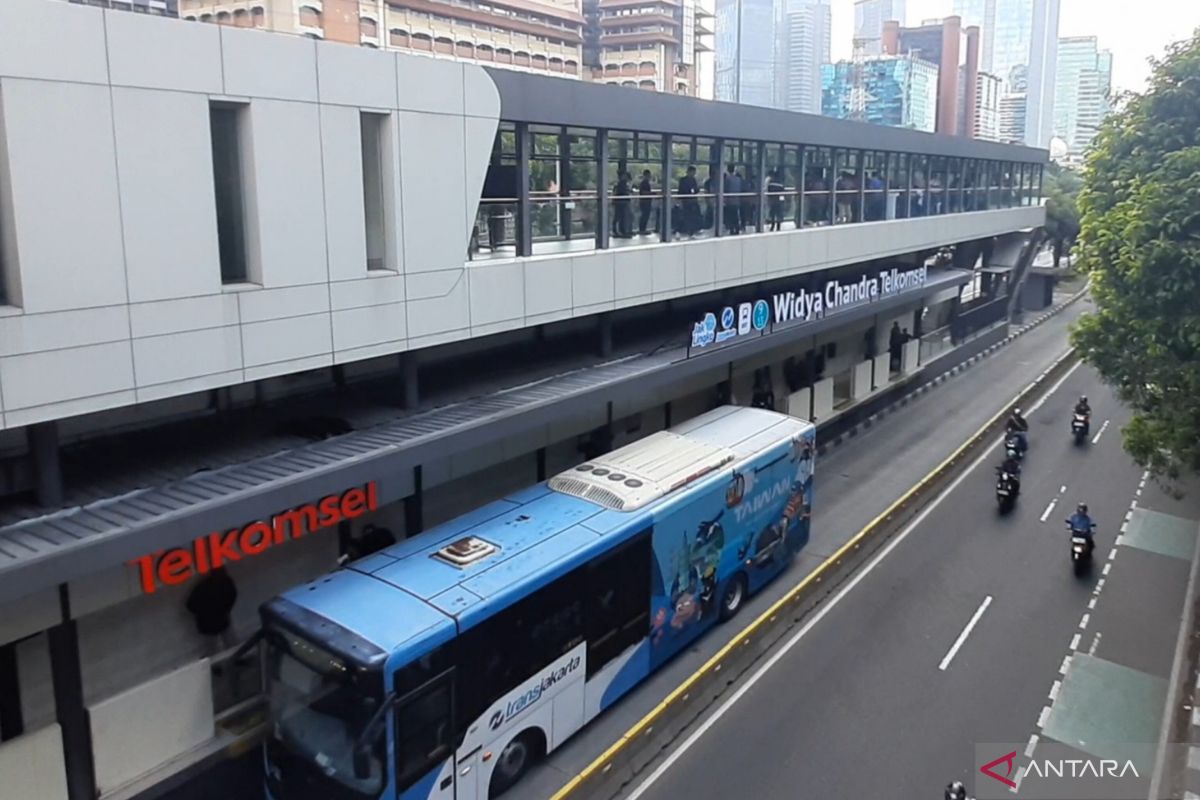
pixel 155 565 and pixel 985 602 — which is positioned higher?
pixel 155 565

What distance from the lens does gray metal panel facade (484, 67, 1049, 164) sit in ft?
45.6

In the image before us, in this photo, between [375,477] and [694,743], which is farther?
[694,743]

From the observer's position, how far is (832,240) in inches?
933

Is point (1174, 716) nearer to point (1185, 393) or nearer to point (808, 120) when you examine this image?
point (1185, 393)

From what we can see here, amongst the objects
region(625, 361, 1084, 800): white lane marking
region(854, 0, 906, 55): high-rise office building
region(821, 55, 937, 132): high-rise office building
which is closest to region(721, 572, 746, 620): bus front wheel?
region(625, 361, 1084, 800): white lane marking

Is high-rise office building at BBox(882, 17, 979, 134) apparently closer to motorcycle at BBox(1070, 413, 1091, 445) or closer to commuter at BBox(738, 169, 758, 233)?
motorcycle at BBox(1070, 413, 1091, 445)

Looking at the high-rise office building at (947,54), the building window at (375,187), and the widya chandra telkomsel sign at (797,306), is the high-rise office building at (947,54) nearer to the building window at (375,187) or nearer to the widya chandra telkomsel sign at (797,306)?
the widya chandra telkomsel sign at (797,306)

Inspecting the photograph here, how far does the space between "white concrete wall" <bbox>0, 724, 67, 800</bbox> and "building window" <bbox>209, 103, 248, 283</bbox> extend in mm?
5156

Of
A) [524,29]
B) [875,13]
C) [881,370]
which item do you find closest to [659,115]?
[881,370]

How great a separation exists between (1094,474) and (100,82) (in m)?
23.4

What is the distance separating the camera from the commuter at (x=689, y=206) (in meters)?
18.4

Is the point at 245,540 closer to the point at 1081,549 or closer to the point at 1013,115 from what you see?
the point at 1081,549

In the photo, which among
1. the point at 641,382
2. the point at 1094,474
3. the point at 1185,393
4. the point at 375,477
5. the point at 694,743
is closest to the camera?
the point at 375,477

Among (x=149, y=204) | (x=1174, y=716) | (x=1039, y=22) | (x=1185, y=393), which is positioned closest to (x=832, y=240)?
(x=1185, y=393)
